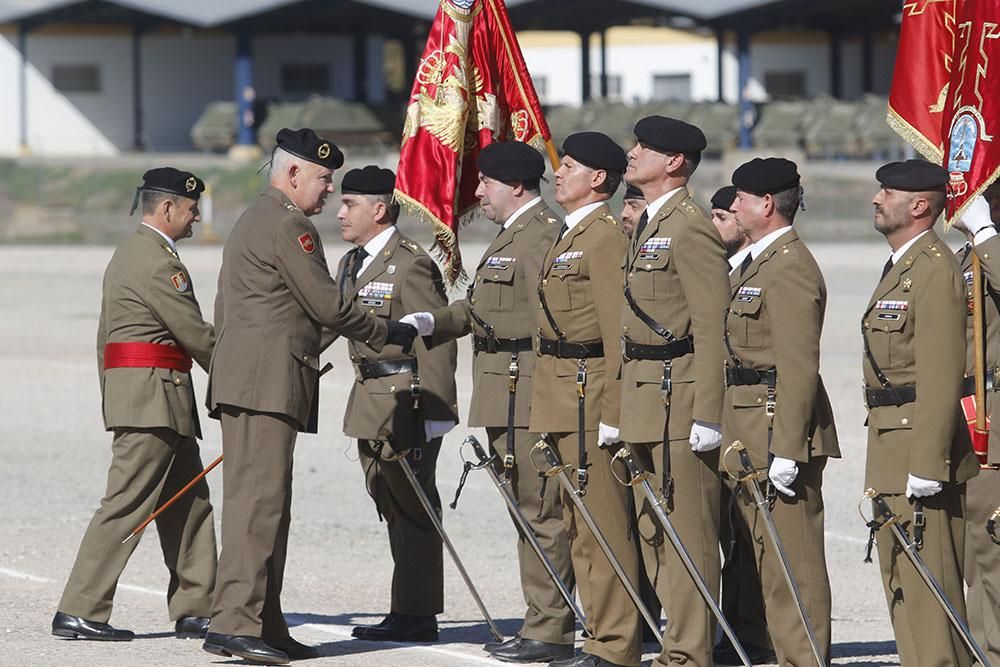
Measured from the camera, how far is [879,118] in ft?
133

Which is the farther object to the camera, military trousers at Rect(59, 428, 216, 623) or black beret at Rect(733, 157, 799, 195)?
military trousers at Rect(59, 428, 216, 623)

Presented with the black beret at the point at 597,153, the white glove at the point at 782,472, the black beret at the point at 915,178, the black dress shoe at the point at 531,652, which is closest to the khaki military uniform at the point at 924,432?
the black beret at the point at 915,178

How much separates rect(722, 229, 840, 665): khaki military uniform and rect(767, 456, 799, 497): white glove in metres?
0.02

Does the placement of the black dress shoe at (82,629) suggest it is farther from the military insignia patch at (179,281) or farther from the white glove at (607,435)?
the white glove at (607,435)

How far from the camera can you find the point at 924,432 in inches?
236

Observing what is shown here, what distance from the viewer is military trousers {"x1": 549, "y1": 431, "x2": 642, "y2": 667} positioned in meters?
6.89

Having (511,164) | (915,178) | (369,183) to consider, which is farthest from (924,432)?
(369,183)

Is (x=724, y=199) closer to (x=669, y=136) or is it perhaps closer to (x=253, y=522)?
(x=669, y=136)

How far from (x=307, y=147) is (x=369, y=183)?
77 cm

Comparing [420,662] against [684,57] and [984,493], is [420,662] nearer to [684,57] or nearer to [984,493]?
[984,493]

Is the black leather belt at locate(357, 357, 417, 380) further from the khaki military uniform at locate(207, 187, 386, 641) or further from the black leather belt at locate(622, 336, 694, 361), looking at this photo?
the black leather belt at locate(622, 336, 694, 361)

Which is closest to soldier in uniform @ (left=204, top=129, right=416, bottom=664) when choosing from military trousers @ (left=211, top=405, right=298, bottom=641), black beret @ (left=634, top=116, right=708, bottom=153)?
military trousers @ (left=211, top=405, right=298, bottom=641)

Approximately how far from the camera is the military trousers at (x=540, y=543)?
24.0 ft

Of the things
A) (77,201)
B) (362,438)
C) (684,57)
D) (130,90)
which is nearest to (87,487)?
(362,438)
